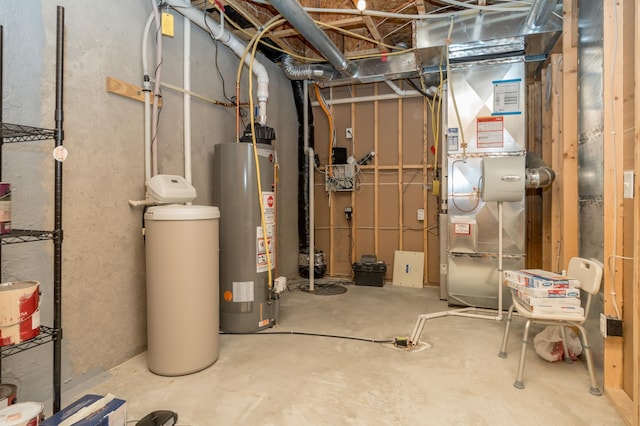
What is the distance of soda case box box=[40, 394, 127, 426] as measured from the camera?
143 cm

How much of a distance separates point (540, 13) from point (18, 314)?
3.97 metres

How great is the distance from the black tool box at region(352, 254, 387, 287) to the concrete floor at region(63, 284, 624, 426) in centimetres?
163

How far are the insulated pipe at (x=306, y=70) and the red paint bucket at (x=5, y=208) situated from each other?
345cm

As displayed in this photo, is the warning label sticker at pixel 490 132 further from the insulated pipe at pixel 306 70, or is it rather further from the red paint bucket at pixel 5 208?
the red paint bucket at pixel 5 208

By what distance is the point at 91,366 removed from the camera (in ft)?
7.13

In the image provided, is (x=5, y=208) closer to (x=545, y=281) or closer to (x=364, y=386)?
(x=364, y=386)

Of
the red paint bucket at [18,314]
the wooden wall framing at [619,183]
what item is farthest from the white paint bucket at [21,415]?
the wooden wall framing at [619,183]

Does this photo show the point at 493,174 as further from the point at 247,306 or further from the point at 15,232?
the point at 15,232

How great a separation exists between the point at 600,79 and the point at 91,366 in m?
3.60

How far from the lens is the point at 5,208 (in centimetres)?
142

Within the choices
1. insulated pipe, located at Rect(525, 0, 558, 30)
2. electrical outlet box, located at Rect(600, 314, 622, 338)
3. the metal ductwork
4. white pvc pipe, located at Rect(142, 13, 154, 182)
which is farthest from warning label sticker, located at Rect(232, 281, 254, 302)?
insulated pipe, located at Rect(525, 0, 558, 30)

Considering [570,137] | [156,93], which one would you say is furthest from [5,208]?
[570,137]

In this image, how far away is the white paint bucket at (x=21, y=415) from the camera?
1.28m

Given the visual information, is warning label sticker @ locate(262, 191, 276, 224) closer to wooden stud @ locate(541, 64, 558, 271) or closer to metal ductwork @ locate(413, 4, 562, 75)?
metal ductwork @ locate(413, 4, 562, 75)
